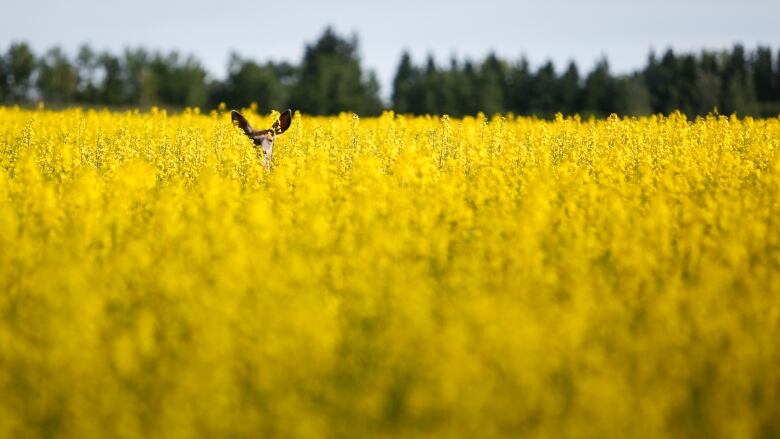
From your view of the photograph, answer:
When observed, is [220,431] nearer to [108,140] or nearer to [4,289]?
[4,289]

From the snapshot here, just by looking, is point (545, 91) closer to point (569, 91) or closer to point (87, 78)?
point (569, 91)

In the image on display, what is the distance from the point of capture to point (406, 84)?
5766 cm

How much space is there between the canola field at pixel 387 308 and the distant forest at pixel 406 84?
38185mm

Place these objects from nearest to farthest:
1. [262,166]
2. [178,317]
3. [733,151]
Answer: [178,317]
[262,166]
[733,151]

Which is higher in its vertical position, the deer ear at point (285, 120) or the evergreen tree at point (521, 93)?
the evergreen tree at point (521, 93)

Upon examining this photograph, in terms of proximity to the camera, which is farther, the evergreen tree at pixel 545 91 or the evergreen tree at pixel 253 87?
the evergreen tree at pixel 545 91

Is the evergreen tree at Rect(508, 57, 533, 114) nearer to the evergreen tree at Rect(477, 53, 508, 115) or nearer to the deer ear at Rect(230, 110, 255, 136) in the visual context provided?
the evergreen tree at Rect(477, 53, 508, 115)

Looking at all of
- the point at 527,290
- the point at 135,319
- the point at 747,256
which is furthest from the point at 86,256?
the point at 747,256

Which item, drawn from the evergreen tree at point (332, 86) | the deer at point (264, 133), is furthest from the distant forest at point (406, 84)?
the deer at point (264, 133)

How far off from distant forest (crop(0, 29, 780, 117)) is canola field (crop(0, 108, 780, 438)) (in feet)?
125

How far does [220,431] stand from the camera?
4.05m

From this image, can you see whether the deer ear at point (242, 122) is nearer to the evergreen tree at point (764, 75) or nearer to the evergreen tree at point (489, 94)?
the evergreen tree at point (489, 94)

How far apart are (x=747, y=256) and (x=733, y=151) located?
21.2 feet

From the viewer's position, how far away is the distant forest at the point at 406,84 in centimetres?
4947
